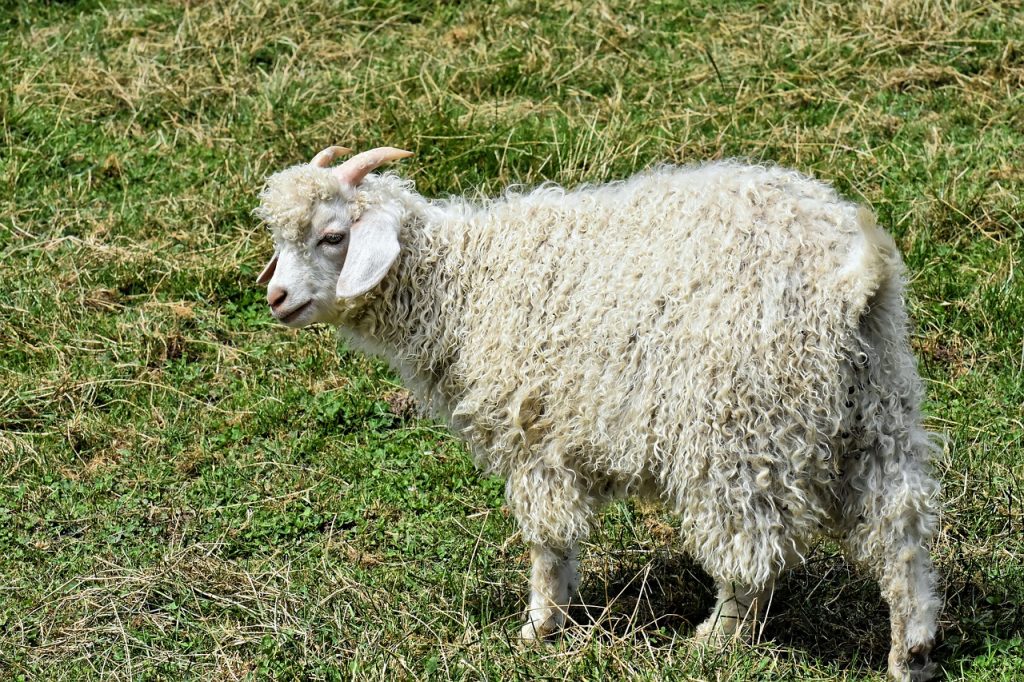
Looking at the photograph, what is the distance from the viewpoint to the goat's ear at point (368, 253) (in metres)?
4.08

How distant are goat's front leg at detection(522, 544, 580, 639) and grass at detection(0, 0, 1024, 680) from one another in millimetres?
123

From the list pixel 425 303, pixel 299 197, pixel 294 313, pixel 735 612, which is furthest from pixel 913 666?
pixel 299 197

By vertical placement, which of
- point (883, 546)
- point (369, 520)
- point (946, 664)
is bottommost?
point (369, 520)

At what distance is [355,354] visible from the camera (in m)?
5.77

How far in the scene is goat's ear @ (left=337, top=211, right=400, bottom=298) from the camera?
13.4 feet

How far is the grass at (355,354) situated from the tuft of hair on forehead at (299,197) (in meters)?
1.21

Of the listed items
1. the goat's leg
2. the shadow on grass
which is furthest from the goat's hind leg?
the goat's leg

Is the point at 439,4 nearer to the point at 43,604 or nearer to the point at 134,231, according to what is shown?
the point at 134,231

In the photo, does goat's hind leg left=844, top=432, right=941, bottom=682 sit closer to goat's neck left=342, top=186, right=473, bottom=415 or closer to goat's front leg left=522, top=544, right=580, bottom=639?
goat's front leg left=522, top=544, right=580, bottom=639

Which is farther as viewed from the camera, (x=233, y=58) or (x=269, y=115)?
(x=233, y=58)

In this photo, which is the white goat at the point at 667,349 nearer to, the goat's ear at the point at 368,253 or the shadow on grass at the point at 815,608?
the goat's ear at the point at 368,253

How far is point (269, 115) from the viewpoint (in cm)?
695

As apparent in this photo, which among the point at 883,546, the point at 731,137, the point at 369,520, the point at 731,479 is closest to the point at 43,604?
the point at 369,520

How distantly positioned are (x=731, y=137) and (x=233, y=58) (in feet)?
9.51
